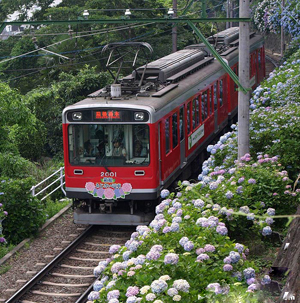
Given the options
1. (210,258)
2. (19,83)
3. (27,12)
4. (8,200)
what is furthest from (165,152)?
(27,12)

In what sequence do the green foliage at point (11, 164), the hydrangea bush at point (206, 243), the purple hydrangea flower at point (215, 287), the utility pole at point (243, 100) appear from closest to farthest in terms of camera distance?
the purple hydrangea flower at point (215, 287) < the hydrangea bush at point (206, 243) < the utility pole at point (243, 100) < the green foliage at point (11, 164)

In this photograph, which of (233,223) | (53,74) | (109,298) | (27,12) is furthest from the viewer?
(27,12)

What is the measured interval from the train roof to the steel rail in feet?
8.01

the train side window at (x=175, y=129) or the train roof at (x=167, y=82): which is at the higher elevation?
the train roof at (x=167, y=82)

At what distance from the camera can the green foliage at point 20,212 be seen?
11.9 metres

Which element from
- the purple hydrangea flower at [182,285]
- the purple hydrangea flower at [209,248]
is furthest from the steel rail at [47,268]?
the purple hydrangea flower at [182,285]

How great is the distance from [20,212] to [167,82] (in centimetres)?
427

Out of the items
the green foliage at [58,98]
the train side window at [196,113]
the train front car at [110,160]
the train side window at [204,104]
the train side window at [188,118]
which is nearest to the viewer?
the train front car at [110,160]

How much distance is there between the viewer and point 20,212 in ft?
39.5

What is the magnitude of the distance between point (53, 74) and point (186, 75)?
1366cm

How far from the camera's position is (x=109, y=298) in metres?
6.01

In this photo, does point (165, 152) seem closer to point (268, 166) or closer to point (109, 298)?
point (268, 166)

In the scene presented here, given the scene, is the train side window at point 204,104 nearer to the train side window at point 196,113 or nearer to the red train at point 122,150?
the train side window at point 196,113

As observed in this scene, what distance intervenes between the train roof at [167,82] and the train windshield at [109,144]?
0.42 metres
